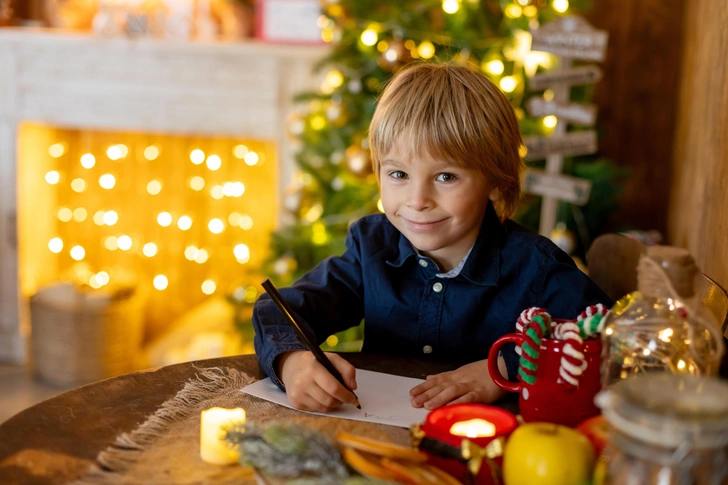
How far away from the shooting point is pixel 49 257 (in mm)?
3307

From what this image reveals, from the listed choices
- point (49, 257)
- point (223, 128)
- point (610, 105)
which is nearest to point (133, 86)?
point (223, 128)

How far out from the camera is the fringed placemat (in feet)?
2.46

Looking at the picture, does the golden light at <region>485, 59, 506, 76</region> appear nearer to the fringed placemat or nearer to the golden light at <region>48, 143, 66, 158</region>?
the fringed placemat

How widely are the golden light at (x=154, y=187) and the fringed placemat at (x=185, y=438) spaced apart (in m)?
2.50

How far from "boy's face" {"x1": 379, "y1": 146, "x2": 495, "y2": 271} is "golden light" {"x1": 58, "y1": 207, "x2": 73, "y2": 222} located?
8.39ft

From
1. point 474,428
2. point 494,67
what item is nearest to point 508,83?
point 494,67

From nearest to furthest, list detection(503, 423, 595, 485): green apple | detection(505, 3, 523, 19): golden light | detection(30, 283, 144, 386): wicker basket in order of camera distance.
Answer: detection(503, 423, 595, 485): green apple → detection(505, 3, 523, 19): golden light → detection(30, 283, 144, 386): wicker basket

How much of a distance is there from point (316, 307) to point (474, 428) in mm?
458

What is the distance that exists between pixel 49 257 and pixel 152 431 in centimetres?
269

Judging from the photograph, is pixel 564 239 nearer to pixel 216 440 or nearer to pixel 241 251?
pixel 241 251

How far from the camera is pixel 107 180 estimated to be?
133 inches

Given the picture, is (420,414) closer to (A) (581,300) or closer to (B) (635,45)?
(A) (581,300)

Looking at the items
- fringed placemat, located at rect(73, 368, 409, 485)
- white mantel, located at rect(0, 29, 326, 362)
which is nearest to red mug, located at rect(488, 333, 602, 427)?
fringed placemat, located at rect(73, 368, 409, 485)

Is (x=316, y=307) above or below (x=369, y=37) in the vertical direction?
below
